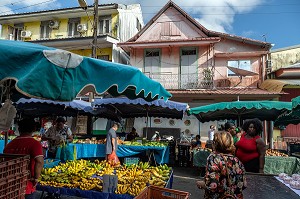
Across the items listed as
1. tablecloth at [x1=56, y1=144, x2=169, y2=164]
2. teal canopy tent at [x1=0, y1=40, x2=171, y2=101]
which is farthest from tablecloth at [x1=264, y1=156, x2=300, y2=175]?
teal canopy tent at [x1=0, y1=40, x2=171, y2=101]

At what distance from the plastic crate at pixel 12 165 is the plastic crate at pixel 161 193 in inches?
49.8

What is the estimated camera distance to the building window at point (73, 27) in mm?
22688

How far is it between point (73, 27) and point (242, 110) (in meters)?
18.0

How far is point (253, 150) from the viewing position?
445 centimetres

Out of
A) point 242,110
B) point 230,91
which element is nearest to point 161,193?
point 242,110

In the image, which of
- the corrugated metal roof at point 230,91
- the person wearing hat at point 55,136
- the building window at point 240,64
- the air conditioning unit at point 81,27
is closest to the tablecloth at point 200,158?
the person wearing hat at point 55,136

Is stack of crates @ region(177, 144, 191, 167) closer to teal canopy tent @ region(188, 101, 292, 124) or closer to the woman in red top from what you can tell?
teal canopy tent @ region(188, 101, 292, 124)

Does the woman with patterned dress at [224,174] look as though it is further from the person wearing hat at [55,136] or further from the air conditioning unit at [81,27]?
the air conditioning unit at [81,27]

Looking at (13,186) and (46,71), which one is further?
(46,71)

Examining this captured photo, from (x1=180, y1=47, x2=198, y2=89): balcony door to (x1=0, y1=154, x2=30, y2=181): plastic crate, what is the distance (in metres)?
16.4

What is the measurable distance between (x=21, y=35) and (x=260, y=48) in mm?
20353

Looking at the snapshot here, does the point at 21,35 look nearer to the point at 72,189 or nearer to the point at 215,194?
the point at 72,189

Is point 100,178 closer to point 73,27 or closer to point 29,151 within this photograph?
point 29,151

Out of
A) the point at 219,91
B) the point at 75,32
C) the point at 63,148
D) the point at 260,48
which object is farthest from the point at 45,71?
the point at 75,32
